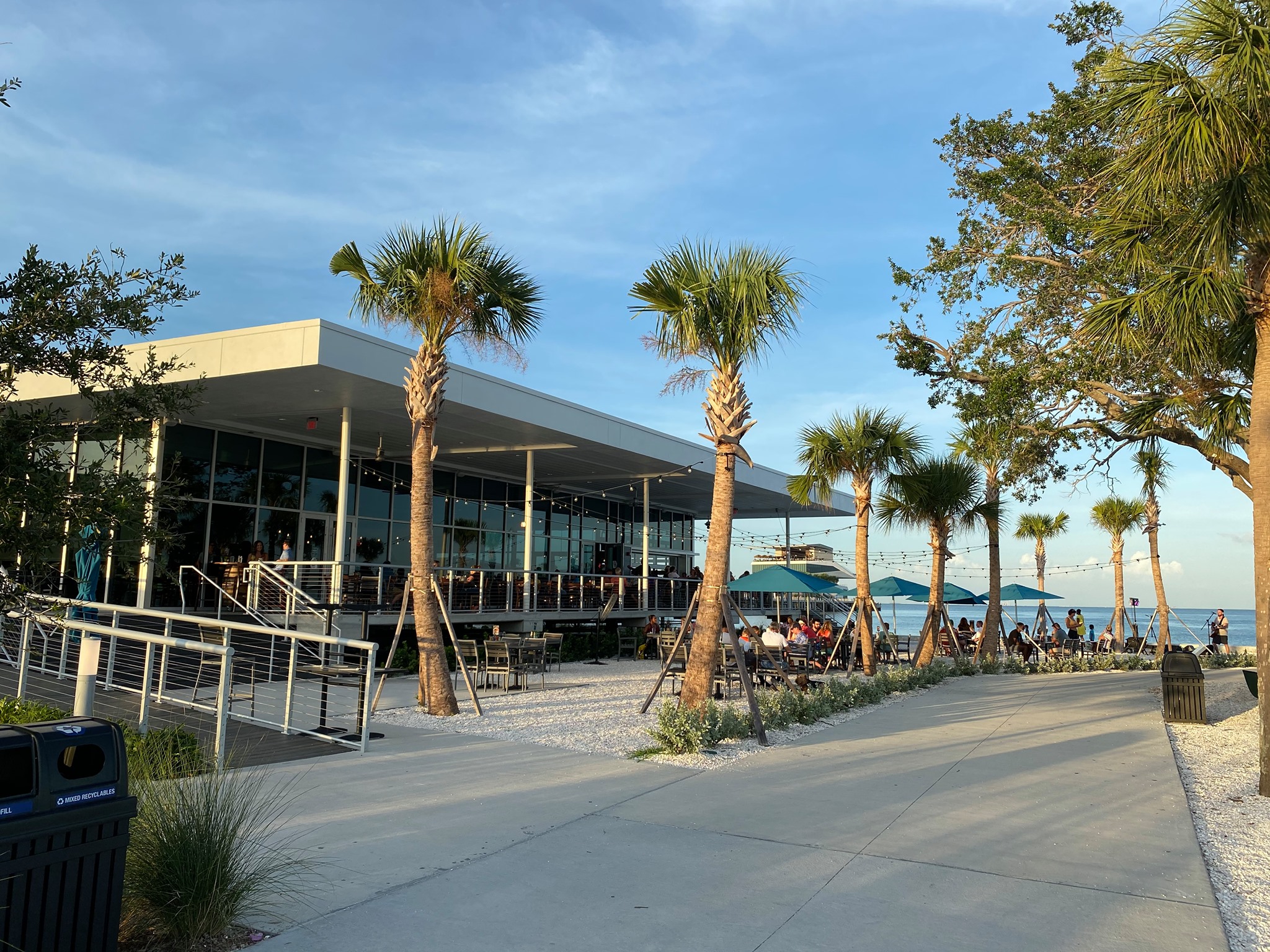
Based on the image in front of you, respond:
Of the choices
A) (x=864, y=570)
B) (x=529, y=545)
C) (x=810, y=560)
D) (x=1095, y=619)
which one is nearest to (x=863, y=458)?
(x=864, y=570)

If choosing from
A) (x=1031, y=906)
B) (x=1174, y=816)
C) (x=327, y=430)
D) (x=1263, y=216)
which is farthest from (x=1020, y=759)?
(x=327, y=430)

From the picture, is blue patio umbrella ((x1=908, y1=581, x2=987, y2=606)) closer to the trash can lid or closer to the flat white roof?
the flat white roof

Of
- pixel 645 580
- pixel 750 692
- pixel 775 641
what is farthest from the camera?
pixel 645 580

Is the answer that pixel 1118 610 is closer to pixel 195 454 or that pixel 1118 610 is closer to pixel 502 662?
pixel 502 662

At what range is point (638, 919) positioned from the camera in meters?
4.76

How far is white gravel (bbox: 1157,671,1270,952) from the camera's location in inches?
203

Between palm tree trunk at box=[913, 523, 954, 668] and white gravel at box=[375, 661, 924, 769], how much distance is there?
17.0 feet

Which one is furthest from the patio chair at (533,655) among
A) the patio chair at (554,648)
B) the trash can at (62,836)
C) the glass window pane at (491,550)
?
the trash can at (62,836)

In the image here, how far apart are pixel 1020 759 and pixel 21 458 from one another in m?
9.41

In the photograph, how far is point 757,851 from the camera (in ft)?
19.8

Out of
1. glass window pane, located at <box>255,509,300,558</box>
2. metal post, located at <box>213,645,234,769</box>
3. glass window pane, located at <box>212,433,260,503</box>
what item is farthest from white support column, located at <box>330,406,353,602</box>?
metal post, located at <box>213,645,234,769</box>

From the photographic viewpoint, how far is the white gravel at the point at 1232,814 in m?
5.14

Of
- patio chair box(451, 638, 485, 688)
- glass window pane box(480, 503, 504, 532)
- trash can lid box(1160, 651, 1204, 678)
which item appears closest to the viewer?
trash can lid box(1160, 651, 1204, 678)

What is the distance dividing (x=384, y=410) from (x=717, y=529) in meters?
9.11
